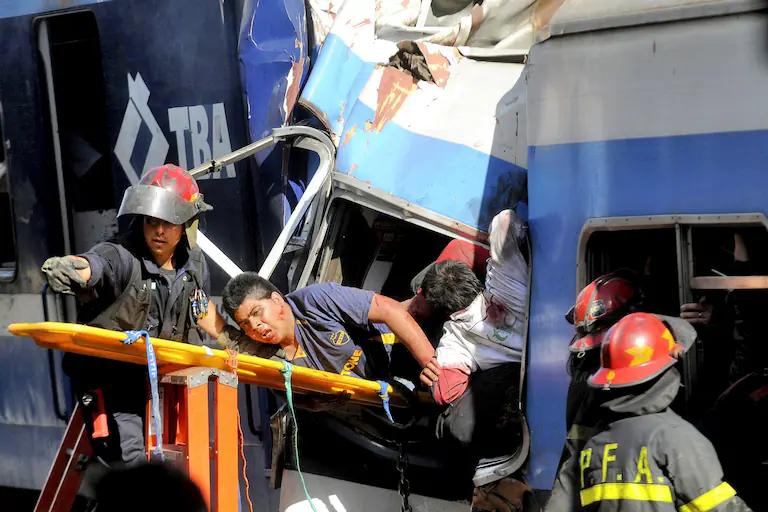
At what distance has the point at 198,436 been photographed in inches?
134

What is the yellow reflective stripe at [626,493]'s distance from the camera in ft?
8.86

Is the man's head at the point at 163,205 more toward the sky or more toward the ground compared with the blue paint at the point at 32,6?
more toward the ground

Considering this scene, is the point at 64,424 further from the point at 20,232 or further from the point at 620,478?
the point at 620,478

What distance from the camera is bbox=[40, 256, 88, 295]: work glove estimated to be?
10.9 feet

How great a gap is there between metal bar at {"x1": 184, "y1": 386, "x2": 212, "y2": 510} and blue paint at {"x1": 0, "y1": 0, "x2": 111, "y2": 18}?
105 inches

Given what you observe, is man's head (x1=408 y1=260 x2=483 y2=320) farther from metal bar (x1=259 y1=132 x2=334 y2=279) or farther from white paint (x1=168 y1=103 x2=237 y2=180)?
white paint (x1=168 y1=103 x2=237 y2=180)

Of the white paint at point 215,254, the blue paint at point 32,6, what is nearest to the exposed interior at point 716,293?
the white paint at point 215,254

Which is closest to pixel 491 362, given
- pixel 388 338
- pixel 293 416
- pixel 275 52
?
pixel 388 338

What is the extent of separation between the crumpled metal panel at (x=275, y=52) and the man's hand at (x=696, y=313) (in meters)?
2.16

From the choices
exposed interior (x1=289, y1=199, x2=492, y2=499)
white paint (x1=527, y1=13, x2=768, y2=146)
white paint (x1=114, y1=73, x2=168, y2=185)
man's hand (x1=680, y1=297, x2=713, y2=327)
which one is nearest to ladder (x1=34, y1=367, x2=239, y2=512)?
exposed interior (x1=289, y1=199, x2=492, y2=499)

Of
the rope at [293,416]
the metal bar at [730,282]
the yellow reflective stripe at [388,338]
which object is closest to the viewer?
the metal bar at [730,282]

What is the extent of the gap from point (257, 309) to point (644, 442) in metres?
1.68

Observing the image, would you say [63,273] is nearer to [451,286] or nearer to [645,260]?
[451,286]

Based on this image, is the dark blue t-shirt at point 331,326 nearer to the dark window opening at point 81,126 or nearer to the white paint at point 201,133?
the white paint at point 201,133
